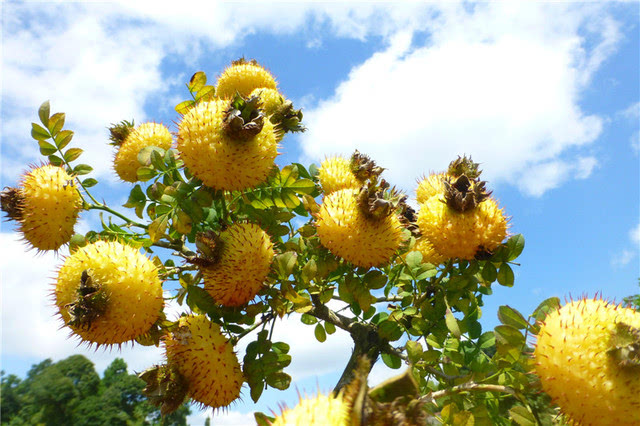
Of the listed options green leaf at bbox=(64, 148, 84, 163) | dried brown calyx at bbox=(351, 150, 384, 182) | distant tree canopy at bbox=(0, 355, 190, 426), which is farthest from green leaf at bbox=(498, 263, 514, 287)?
distant tree canopy at bbox=(0, 355, 190, 426)

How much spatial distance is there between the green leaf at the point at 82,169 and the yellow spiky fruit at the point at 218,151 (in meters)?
0.80

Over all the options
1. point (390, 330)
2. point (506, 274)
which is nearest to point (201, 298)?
point (390, 330)

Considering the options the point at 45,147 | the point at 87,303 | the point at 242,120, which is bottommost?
the point at 87,303

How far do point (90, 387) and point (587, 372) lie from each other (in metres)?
40.4

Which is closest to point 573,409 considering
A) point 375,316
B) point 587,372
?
point 587,372

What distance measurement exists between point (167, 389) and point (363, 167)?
54.1 inches

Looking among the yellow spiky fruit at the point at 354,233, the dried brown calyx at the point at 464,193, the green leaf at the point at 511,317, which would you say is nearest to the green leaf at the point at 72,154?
the yellow spiky fruit at the point at 354,233

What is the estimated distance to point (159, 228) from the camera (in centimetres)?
190

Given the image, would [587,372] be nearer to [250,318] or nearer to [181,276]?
Result: [250,318]

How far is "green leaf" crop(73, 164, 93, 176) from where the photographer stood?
236 cm

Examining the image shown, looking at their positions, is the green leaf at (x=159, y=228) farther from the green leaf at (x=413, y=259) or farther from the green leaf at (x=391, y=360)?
the green leaf at (x=391, y=360)

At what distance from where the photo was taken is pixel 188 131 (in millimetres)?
1824

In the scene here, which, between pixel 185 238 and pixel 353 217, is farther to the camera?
pixel 185 238

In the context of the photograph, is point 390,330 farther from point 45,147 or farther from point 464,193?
point 45,147
